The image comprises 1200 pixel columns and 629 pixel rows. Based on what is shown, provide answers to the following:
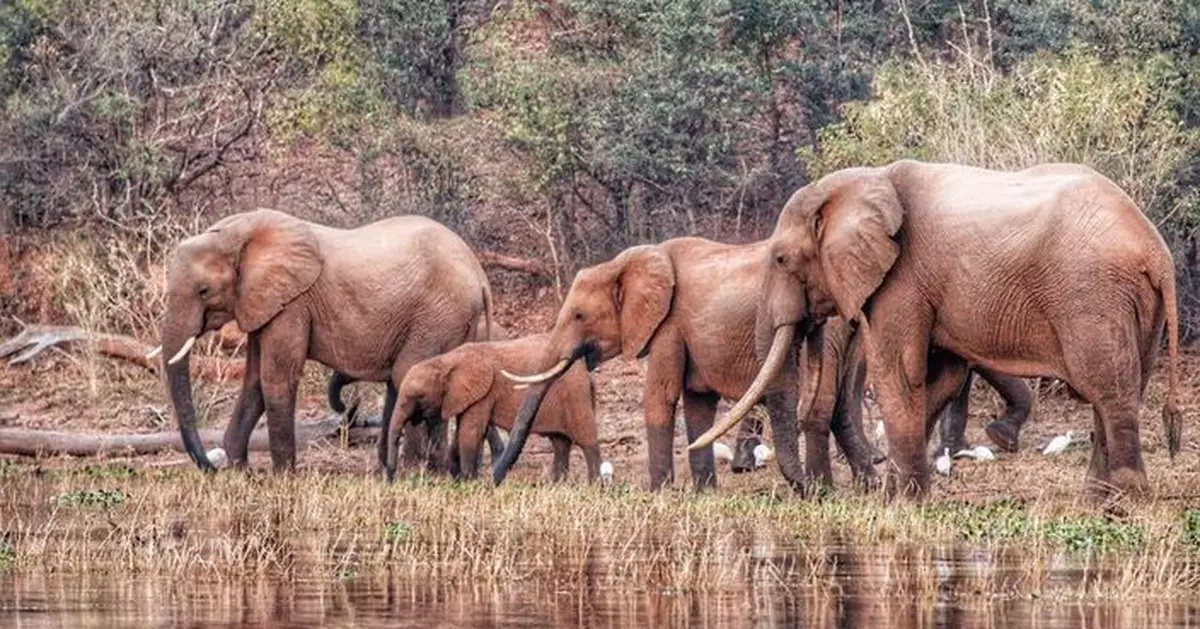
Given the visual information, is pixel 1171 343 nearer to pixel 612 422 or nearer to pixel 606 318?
pixel 606 318

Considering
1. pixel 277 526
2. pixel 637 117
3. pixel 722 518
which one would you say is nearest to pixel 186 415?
pixel 277 526

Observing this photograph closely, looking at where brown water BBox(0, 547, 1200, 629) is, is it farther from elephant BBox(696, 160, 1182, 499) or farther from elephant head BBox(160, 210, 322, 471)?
elephant head BBox(160, 210, 322, 471)

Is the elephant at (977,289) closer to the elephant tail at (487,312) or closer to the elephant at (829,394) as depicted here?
the elephant at (829,394)

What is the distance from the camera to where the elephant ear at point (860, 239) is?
17.9 meters

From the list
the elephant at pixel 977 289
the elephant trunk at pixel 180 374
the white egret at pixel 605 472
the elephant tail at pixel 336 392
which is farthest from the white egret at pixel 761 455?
the elephant trunk at pixel 180 374

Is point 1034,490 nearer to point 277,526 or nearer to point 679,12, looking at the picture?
point 277,526

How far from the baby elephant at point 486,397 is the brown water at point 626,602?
6.63m

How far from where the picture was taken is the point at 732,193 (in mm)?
32719

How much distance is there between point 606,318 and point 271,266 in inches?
124

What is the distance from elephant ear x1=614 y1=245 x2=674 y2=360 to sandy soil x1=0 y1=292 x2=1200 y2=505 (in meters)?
1.21

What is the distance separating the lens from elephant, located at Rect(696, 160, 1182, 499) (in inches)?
672

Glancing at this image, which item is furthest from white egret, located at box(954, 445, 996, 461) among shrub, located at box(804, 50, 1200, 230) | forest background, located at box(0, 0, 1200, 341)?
forest background, located at box(0, 0, 1200, 341)

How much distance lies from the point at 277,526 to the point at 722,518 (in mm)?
2788

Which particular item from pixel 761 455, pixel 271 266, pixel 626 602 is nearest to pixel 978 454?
pixel 761 455
